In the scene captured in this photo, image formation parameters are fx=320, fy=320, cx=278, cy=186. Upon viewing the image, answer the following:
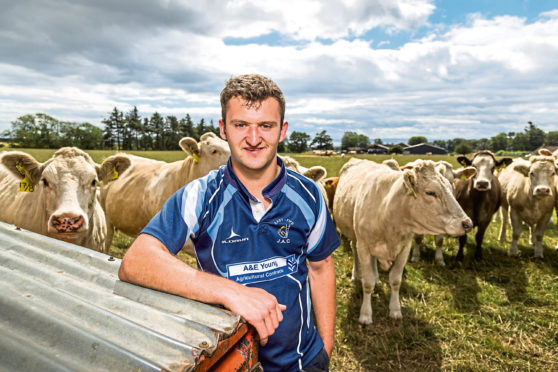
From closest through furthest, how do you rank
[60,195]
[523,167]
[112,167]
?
[60,195]
[112,167]
[523,167]

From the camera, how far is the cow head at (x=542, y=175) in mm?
6793

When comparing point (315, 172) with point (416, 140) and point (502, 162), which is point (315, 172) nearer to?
point (502, 162)

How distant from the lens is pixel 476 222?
7262 mm

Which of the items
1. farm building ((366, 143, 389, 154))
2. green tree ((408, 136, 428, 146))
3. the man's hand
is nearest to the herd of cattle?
the man's hand

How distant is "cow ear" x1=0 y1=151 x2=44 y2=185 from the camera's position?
11.5 ft

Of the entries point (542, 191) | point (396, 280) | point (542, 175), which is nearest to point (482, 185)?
point (542, 191)

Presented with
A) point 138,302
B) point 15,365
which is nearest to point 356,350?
point 138,302

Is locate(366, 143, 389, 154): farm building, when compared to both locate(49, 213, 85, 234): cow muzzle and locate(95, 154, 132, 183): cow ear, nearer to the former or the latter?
locate(95, 154, 132, 183): cow ear

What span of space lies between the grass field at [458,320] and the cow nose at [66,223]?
3.29 metres

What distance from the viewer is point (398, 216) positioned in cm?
446

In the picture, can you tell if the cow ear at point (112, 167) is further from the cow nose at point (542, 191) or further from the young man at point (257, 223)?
the cow nose at point (542, 191)

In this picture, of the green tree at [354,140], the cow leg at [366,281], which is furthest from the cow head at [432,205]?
the green tree at [354,140]

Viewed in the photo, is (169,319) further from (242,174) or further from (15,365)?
(242,174)

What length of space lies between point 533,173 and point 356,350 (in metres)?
6.02
